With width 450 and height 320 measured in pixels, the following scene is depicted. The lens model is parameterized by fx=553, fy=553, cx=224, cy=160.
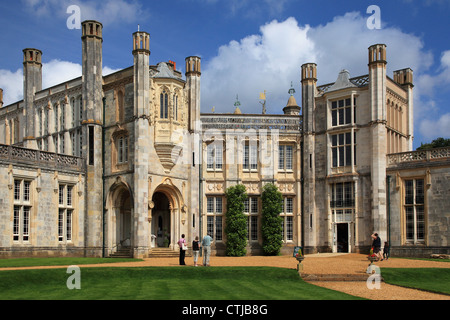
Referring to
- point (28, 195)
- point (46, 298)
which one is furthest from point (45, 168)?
point (46, 298)

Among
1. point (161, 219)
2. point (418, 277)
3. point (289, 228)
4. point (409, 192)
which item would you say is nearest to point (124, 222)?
point (161, 219)

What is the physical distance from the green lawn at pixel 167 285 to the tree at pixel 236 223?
16667 millimetres

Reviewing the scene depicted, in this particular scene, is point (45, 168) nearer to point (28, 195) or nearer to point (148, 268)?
point (28, 195)

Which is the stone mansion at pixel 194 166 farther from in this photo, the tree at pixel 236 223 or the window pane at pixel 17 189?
the tree at pixel 236 223

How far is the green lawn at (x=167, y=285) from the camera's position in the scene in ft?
59.7

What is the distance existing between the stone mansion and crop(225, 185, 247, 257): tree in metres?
0.99

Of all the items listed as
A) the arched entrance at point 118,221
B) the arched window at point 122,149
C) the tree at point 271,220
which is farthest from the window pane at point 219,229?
the arched window at point 122,149

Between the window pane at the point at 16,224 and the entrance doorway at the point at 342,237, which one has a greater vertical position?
the window pane at the point at 16,224

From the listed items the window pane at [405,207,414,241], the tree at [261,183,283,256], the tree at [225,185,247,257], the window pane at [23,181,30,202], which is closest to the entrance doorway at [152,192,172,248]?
the tree at [225,185,247,257]

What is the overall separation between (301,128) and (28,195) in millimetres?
21646

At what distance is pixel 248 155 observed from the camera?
44.7 m

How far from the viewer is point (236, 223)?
42.3 metres

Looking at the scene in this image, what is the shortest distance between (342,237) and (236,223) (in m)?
8.14

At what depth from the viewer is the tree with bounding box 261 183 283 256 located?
4259 centimetres
